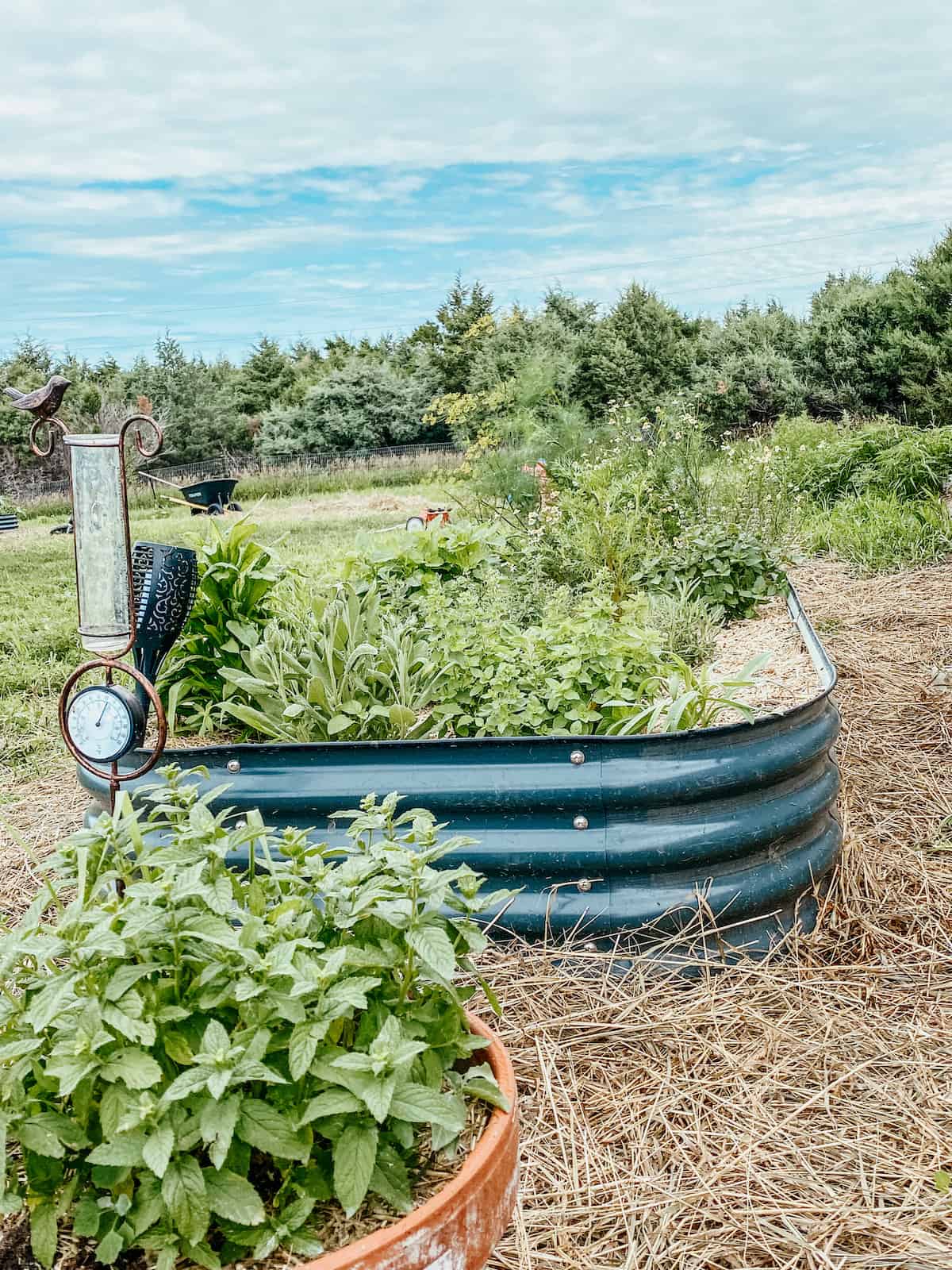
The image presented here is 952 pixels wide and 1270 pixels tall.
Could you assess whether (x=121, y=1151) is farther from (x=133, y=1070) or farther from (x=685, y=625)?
(x=685, y=625)

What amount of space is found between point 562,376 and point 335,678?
1238 cm

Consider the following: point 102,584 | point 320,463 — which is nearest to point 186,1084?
point 102,584

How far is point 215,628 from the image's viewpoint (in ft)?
9.18

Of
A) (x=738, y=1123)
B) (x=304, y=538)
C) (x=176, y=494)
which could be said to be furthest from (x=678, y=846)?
(x=176, y=494)

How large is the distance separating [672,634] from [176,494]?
14403 mm

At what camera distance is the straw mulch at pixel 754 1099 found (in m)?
1.53

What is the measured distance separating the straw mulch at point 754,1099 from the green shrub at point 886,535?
12.9ft

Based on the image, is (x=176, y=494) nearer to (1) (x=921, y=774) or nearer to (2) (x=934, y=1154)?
(1) (x=921, y=774)

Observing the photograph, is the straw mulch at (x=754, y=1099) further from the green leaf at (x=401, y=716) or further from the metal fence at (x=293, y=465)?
the metal fence at (x=293, y=465)

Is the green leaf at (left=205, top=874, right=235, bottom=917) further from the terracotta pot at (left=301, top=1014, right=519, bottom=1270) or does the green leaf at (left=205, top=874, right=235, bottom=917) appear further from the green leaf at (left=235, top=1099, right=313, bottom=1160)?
the terracotta pot at (left=301, top=1014, right=519, bottom=1270)

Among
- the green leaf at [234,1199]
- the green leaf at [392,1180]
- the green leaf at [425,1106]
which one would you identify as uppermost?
the green leaf at [425,1106]

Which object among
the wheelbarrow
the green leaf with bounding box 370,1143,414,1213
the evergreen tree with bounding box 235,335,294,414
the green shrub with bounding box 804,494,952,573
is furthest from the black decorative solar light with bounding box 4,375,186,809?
the evergreen tree with bounding box 235,335,294,414

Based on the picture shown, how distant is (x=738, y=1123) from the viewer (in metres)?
1.75

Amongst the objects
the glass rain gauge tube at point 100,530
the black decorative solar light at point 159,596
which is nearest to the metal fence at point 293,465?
the black decorative solar light at point 159,596
